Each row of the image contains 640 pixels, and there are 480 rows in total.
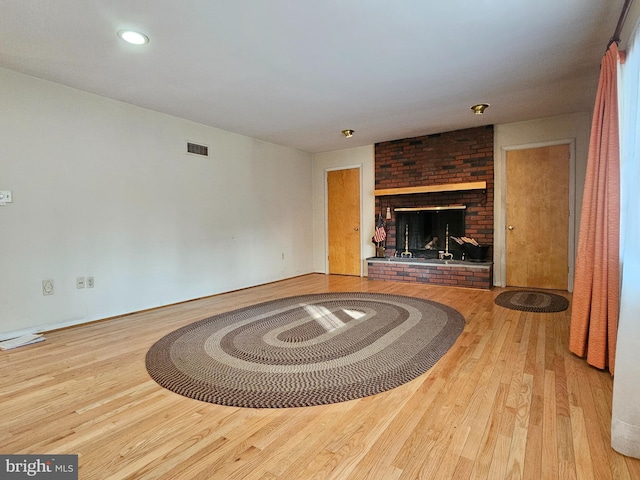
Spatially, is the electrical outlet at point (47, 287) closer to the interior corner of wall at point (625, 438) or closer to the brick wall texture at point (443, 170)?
the interior corner of wall at point (625, 438)

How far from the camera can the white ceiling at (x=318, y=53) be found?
203 centimetres

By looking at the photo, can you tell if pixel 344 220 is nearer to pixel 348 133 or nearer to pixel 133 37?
pixel 348 133

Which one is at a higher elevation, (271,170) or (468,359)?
(271,170)

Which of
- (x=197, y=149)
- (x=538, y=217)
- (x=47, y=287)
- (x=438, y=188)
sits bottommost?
(x=47, y=287)

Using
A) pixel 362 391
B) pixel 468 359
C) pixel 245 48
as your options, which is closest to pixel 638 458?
pixel 468 359

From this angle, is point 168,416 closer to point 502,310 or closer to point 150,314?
point 150,314

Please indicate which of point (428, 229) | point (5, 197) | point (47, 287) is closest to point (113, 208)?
point (5, 197)

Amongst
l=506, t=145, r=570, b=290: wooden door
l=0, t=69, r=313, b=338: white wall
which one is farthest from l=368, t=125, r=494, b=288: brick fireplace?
l=0, t=69, r=313, b=338: white wall

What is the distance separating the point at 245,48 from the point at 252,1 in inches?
21.2

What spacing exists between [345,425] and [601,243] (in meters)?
1.93

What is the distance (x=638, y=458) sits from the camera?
1.27m

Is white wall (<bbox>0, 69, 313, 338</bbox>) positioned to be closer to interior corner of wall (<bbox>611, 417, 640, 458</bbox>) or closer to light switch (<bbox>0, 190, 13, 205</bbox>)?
light switch (<bbox>0, 190, 13, 205</bbox>)

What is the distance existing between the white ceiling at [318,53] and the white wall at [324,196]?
1822 mm

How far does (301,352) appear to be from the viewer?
7.75 ft
